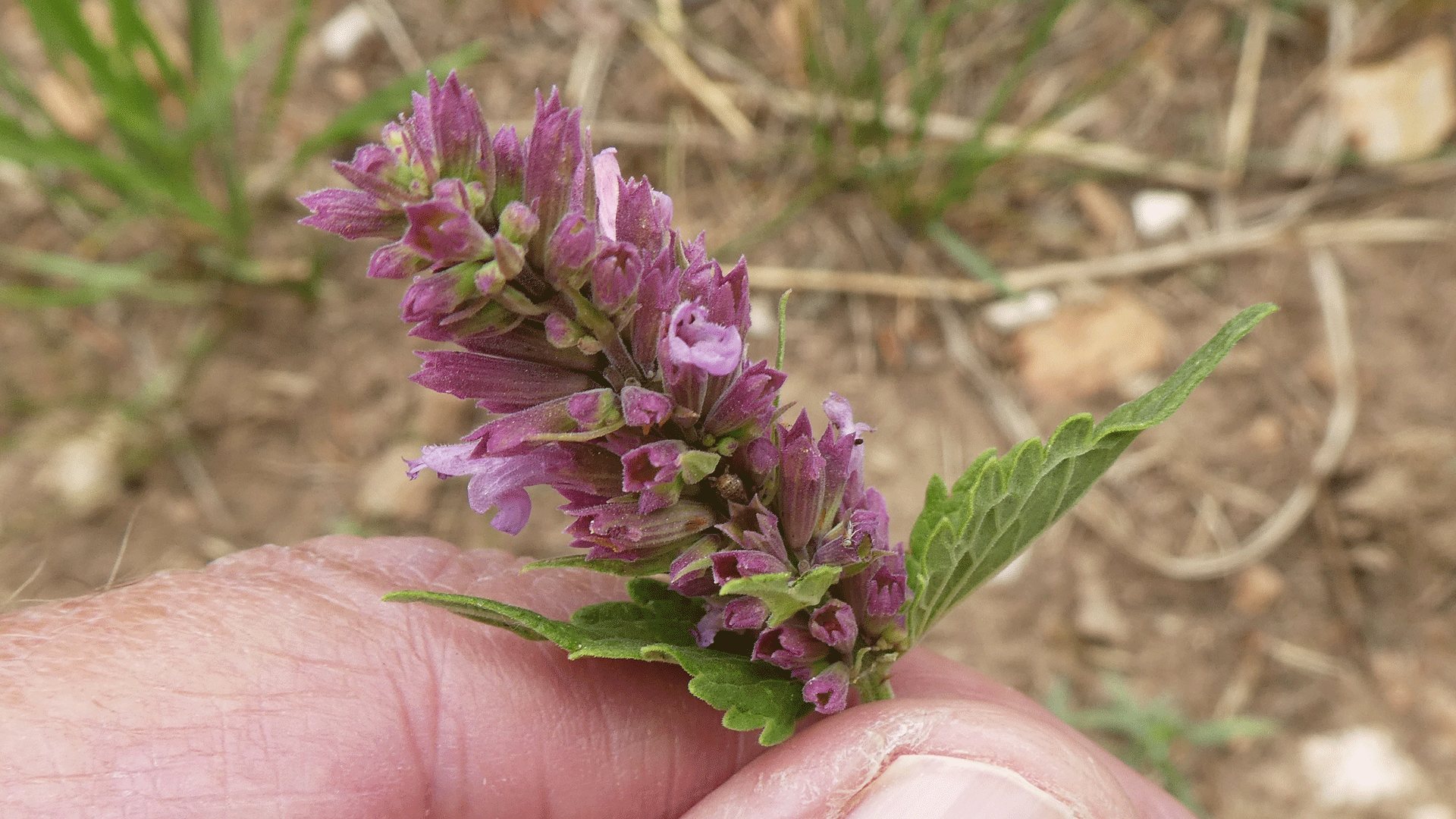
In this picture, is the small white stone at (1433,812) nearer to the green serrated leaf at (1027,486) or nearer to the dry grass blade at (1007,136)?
the dry grass blade at (1007,136)

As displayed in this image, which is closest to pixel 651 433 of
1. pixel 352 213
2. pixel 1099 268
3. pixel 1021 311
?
pixel 352 213

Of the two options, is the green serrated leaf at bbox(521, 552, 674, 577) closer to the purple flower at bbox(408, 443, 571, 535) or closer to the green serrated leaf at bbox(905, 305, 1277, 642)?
the purple flower at bbox(408, 443, 571, 535)

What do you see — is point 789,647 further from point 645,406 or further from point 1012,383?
point 1012,383

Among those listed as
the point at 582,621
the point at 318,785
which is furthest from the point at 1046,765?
the point at 318,785

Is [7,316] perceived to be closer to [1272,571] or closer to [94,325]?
[94,325]

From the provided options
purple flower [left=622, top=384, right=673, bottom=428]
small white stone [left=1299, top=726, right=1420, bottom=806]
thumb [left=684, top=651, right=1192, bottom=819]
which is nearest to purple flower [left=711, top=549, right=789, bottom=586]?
purple flower [left=622, top=384, right=673, bottom=428]

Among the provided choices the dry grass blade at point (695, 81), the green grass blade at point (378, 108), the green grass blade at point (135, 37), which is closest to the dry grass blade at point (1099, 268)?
the dry grass blade at point (695, 81)
